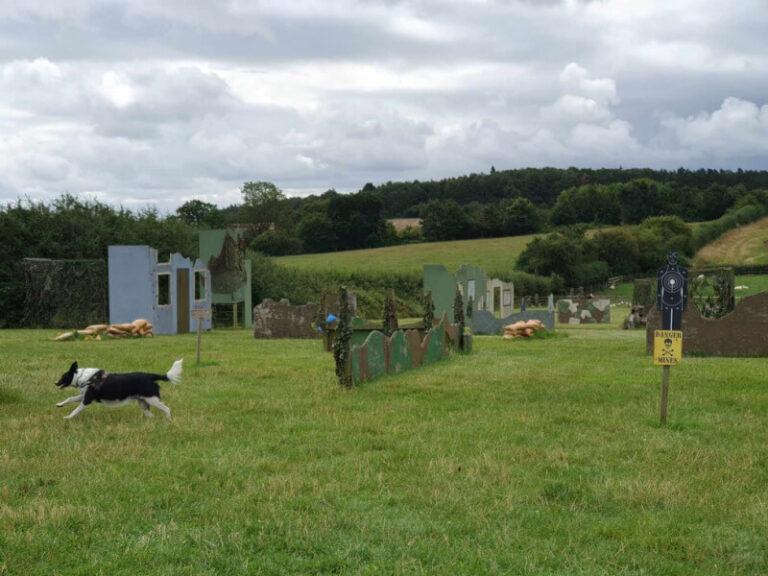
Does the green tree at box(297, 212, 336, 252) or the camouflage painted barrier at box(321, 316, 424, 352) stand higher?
the green tree at box(297, 212, 336, 252)

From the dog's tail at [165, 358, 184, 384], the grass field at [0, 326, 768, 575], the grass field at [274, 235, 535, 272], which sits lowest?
the grass field at [0, 326, 768, 575]

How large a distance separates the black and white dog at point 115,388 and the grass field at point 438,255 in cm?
6097

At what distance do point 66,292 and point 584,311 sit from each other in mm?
24733

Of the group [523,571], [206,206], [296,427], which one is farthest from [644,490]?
[206,206]

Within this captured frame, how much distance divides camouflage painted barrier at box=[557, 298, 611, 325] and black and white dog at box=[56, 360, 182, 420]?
3272 cm

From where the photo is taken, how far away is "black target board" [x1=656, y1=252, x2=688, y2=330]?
913cm

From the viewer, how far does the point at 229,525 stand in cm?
527

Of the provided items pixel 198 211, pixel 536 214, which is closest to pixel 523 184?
pixel 536 214

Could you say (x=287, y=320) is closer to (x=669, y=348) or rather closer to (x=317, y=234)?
(x=669, y=348)

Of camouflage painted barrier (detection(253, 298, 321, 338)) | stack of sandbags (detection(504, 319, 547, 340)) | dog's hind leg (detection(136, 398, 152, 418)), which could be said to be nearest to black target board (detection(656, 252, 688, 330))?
dog's hind leg (detection(136, 398, 152, 418))

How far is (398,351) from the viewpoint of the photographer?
14570 mm

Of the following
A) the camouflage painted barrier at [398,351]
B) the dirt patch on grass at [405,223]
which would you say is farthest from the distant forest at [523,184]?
the camouflage painted barrier at [398,351]

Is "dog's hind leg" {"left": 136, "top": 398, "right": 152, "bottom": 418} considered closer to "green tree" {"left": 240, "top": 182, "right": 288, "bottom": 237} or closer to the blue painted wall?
the blue painted wall

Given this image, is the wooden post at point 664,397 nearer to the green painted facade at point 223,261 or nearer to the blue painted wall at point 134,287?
the blue painted wall at point 134,287
